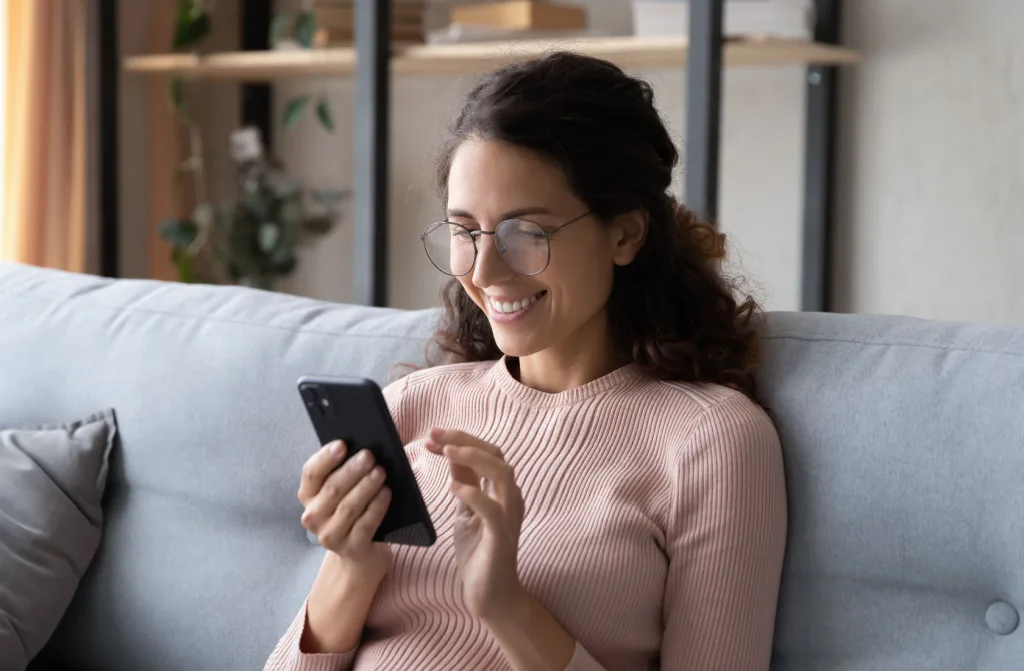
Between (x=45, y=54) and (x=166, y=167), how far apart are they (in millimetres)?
467

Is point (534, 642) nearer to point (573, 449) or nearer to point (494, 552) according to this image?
point (494, 552)

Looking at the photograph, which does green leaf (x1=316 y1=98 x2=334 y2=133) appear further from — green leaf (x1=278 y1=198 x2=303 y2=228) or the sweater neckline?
the sweater neckline

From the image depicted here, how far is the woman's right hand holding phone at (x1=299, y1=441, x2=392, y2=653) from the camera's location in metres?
1.04

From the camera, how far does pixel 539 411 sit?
4.15 feet

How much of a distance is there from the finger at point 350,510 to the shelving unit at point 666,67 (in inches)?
43.0

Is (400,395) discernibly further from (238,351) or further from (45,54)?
(45,54)

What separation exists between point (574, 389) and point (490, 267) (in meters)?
0.17

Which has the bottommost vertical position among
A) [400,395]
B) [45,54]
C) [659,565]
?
[659,565]

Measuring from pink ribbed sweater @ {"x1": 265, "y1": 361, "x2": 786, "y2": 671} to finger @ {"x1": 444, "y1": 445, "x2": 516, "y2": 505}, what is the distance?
131mm

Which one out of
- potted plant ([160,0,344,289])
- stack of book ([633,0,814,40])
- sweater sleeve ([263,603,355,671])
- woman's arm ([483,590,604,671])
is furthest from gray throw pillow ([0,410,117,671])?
potted plant ([160,0,344,289])

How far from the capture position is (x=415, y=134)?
299 cm

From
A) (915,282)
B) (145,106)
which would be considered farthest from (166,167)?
(915,282)

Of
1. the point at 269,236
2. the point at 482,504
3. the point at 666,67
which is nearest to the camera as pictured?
the point at 482,504

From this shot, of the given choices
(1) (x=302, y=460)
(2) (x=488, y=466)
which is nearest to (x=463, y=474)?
(2) (x=488, y=466)
